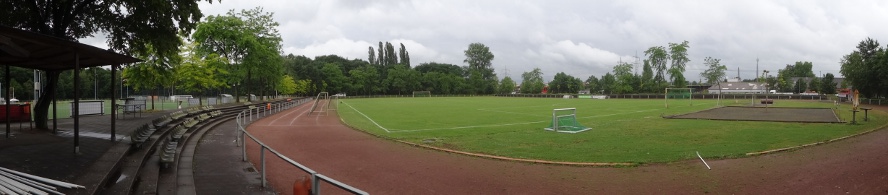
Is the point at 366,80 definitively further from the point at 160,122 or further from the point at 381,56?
the point at 160,122

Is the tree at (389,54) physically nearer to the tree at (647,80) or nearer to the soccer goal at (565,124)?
the tree at (647,80)

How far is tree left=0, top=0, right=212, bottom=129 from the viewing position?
12.9m

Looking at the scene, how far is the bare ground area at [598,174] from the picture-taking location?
832 centimetres

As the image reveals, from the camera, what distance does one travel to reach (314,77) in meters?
101

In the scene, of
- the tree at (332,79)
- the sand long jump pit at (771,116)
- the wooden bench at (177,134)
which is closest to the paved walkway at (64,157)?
the wooden bench at (177,134)

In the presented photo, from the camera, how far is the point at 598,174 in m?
9.77

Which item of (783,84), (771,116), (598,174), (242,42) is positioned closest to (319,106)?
(242,42)

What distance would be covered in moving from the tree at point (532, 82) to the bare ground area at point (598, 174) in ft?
417

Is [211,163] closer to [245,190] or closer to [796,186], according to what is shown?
[245,190]

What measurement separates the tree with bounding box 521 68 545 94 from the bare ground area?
126956mm

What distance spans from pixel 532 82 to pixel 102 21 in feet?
450

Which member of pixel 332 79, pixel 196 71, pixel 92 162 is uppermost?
pixel 332 79

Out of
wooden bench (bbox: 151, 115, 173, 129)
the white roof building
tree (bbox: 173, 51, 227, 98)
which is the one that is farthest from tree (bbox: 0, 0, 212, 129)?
the white roof building

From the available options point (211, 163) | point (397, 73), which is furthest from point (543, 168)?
point (397, 73)
